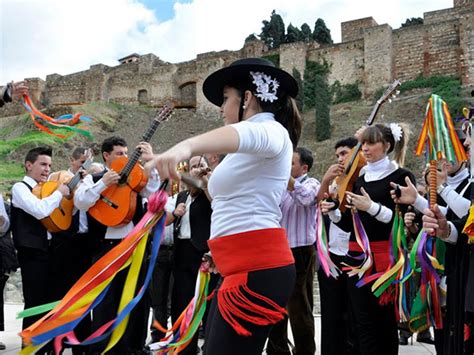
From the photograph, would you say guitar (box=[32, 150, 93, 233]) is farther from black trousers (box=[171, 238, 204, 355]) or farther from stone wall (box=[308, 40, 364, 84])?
stone wall (box=[308, 40, 364, 84])

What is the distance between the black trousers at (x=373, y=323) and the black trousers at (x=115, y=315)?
1.81m

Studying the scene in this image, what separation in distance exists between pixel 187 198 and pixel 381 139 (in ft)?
Result: 7.20

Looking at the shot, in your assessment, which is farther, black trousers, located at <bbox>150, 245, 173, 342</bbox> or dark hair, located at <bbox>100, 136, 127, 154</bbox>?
black trousers, located at <bbox>150, 245, 173, 342</bbox>

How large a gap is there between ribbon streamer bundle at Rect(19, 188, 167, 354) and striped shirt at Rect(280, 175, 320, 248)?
2.33 metres

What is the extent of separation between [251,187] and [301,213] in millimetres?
2805

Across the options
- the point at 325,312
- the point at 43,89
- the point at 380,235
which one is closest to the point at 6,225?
the point at 325,312

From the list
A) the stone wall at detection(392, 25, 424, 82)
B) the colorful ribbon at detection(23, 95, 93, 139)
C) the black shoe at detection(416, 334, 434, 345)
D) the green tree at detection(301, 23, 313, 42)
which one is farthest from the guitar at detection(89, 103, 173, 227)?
the green tree at detection(301, 23, 313, 42)

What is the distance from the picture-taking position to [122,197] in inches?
207

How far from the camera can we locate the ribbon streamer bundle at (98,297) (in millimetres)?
2475

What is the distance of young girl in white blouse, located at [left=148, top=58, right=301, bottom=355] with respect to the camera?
96.7 inches

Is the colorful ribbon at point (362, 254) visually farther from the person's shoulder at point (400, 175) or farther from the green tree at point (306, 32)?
the green tree at point (306, 32)

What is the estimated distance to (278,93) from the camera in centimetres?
281

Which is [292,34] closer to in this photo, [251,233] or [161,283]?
[161,283]

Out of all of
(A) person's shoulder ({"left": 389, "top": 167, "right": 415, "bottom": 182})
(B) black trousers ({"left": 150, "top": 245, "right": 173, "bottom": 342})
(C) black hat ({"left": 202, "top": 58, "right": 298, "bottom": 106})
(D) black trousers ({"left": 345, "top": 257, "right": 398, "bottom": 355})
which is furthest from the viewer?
(B) black trousers ({"left": 150, "top": 245, "right": 173, "bottom": 342})
